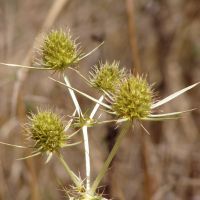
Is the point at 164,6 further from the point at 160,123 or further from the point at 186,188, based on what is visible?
the point at 186,188

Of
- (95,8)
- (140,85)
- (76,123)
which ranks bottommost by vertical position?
(76,123)

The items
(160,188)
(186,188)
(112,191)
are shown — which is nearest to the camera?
(112,191)

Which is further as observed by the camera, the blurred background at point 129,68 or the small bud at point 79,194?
the blurred background at point 129,68

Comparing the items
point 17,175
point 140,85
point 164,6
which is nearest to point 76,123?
point 140,85

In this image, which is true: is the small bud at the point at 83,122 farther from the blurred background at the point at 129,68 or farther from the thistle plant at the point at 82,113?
the blurred background at the point at 129,68

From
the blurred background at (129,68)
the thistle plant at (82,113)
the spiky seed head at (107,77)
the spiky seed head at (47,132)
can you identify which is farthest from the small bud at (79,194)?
the blurred background at (129,68)

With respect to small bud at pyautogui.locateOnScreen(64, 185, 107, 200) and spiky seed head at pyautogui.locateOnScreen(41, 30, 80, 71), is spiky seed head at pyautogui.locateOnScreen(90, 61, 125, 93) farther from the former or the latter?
small bud at pyautogui.locateOnScreen(64, 185, 107, 200)
